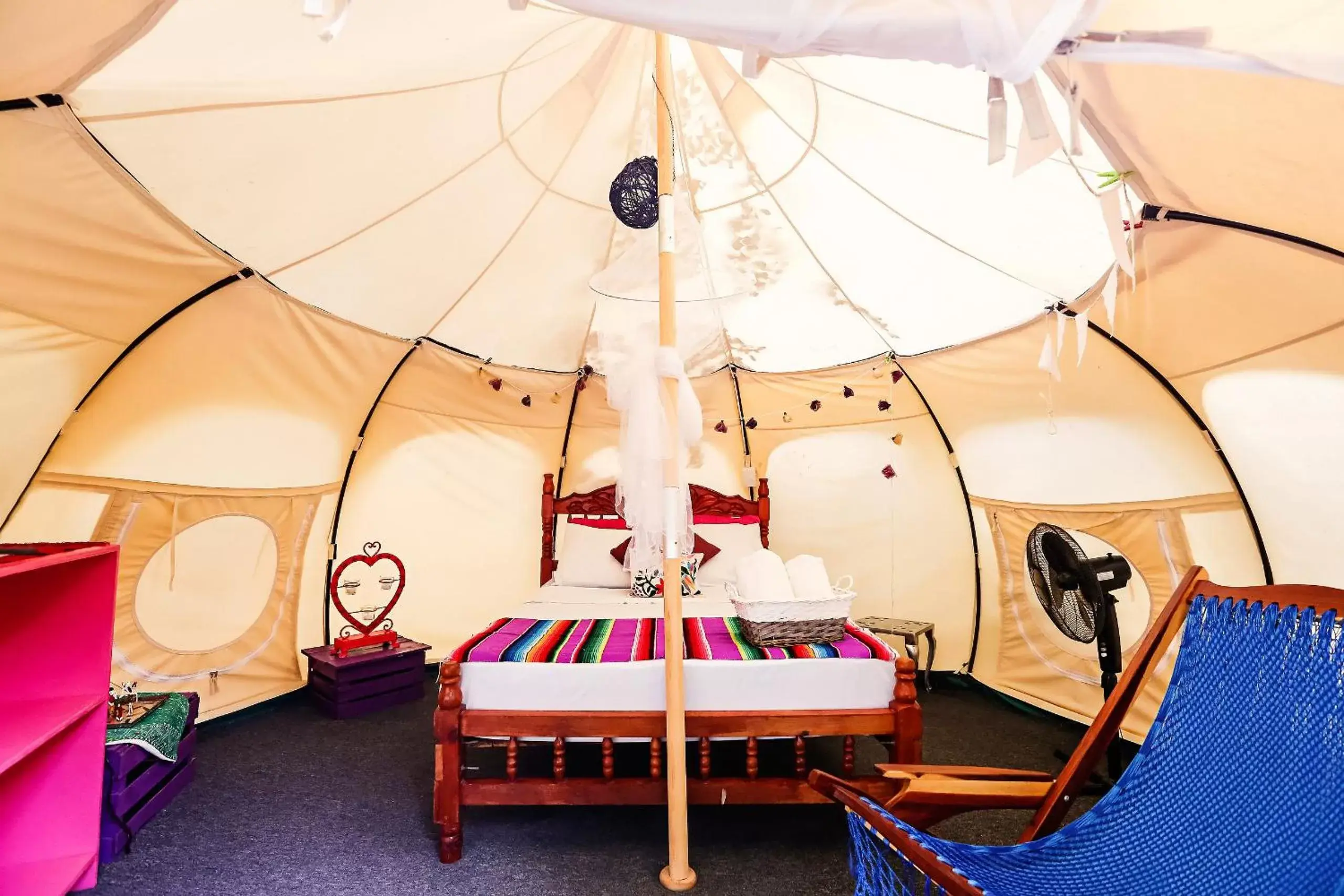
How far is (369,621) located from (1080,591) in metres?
4.15

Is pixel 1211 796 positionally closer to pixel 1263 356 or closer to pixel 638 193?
pixel 1263 356

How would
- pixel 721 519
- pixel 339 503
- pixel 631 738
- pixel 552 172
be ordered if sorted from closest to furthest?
pixel 631 738, pixel 552 172, pixel 339 503, pixel 721 519

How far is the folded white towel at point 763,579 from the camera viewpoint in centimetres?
282

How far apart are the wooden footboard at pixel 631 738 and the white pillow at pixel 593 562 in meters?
2.02

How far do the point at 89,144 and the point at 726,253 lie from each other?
2761 millimetres

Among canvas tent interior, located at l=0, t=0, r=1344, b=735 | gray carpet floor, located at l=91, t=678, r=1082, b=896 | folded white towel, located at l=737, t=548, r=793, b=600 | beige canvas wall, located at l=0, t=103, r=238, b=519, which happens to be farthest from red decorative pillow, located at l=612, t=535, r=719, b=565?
beige canvas wall, located at l=0, t=103, r=238, b=519

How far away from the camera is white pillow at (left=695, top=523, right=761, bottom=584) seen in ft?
14.9

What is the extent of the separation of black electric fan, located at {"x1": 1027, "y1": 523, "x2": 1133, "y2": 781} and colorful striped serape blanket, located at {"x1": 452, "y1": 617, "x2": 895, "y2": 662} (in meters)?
0.91

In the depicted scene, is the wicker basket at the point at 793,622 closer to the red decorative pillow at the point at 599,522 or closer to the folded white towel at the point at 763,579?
the folded white towel at the point at 763,579

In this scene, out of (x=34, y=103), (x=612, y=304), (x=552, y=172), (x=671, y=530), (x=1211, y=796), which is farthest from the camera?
(x=612, y=304)

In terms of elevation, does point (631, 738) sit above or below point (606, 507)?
below

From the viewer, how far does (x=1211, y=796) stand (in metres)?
1.62

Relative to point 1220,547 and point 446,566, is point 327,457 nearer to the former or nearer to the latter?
point 446,566

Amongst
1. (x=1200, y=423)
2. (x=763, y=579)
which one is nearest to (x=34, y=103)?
(x=763, y=579)
